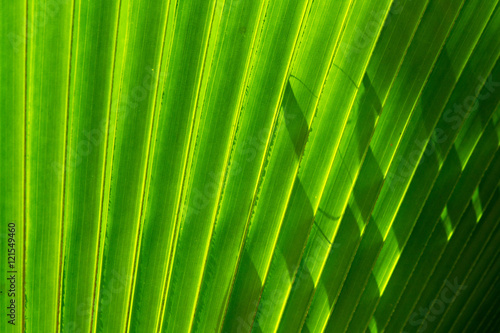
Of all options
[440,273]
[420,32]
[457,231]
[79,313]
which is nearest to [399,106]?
[420,32]

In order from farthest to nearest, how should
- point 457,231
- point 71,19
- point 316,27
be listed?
1. point 457,231
2. point 316,27
3. point 71,19

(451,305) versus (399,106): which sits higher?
(399,106)

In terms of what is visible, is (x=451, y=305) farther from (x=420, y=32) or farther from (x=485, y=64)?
(x=420, y=32)

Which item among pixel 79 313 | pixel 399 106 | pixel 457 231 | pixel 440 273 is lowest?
pixel 79 313

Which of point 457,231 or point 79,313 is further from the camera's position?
point 457,231

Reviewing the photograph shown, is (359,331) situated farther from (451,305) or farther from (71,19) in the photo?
(71,19)

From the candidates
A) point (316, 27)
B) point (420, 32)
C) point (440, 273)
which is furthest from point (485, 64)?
point (440, 273)

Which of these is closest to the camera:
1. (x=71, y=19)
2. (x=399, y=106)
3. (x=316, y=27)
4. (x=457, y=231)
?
(x=71, y=19)
